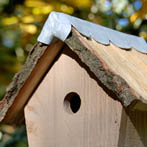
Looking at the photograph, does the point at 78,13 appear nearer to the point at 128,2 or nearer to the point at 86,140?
the point at 128,2

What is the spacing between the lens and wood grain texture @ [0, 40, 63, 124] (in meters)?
2.29

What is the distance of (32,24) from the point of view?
3271mm

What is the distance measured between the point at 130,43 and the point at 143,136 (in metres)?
0.55

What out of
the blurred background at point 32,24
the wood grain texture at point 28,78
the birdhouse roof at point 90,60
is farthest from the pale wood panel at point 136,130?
the blurred background at point 32,24

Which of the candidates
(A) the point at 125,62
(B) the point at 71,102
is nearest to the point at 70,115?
(B) the point at 71,102

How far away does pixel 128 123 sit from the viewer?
6.89ft

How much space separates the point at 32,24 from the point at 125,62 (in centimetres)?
112

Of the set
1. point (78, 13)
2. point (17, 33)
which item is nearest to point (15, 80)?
point (17, 33)

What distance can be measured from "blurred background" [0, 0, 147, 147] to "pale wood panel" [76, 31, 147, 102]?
2.94 feet

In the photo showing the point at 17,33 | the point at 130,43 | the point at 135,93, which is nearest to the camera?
the point at 135,93

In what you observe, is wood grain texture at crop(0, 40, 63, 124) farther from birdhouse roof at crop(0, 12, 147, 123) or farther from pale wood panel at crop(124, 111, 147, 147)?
pale wood panel at crop(124, 111, 147, 147)

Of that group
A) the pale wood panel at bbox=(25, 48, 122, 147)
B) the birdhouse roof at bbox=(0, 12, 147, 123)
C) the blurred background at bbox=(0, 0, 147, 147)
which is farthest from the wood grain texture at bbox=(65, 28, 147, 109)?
the blurred background at bbox=(0, 0, 147, 147)

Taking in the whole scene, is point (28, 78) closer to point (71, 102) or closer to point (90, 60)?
point (71, 102)

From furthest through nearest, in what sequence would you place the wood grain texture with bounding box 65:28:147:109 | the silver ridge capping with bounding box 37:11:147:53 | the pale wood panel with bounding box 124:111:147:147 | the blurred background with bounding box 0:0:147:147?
the blurred background with bounding box 0:0:147:147 → the silver ridge capping with bounding box 37:11:147:53 → the pale wood panel with bounding box 124:111:147:147 → the wood grain texture with bounding box 65:28:147:109
